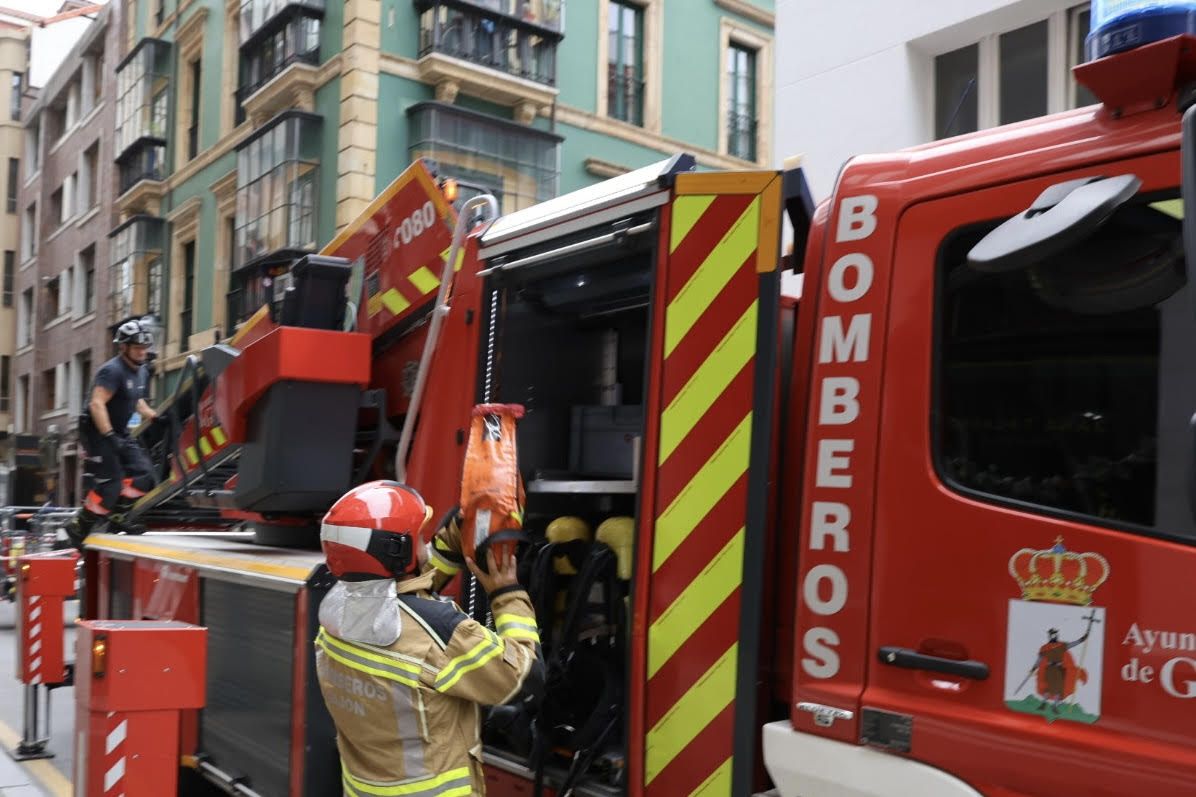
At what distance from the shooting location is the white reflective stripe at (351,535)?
2.94m

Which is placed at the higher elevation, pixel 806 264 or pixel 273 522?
pixel 806 264

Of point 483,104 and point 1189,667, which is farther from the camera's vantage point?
point 483,104

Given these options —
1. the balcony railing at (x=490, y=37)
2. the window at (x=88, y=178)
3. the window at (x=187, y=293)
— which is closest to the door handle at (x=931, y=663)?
the balcony railing at (x=490, y=37)

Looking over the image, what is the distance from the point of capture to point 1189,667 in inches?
76.5

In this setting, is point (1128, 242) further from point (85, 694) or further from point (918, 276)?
point (85, 694)

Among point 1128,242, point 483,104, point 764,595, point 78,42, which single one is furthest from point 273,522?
point 78,42

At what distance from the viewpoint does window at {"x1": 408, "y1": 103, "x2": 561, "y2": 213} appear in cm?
1842

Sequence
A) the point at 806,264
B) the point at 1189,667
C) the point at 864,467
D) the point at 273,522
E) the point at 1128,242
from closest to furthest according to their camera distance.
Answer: the point at 1189,667
the point at 1128,242
the point at 864,467
the point at 806,264
the point at 273,522

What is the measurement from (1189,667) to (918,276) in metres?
0.91

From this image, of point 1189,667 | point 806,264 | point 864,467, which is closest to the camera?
point 1189,667

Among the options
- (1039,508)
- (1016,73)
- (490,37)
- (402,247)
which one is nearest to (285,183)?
(490,37)

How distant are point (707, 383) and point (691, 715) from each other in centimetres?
77

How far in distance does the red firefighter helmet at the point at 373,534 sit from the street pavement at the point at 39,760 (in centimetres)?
328

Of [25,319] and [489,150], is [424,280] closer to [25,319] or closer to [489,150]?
[489,150]
